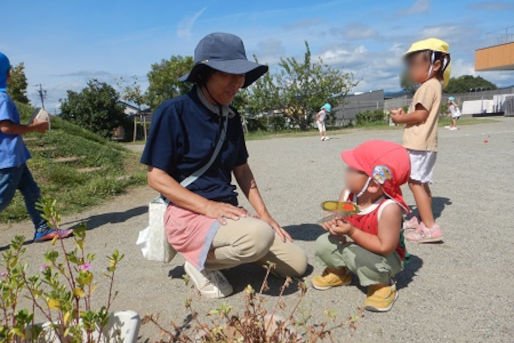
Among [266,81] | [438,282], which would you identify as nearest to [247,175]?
[438,282]

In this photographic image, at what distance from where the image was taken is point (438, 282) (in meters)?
2.86

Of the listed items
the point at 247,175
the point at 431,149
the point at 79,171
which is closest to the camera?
the point at 247,175

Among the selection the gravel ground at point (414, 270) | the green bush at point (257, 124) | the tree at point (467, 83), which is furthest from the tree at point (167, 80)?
the tree at point (467, 83)

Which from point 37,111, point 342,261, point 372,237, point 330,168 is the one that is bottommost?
point 330,168

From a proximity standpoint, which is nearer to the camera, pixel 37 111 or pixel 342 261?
pixel 342 261

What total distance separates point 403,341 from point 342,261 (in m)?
0.64

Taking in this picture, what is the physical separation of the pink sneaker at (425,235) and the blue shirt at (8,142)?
139 inches

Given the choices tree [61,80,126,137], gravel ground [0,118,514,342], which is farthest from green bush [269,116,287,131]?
gravel ground [0,118,514,342]

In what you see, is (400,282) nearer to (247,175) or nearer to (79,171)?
(247,175)

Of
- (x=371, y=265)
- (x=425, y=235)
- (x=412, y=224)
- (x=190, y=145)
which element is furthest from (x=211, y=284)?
(x=412, y=224)

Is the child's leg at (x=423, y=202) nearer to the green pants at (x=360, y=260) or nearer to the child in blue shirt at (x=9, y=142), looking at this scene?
the green pants at (x=360, y=260)

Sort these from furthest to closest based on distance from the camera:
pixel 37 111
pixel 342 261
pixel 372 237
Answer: pixel 37 111, pixel 342 261, pixel 372 237

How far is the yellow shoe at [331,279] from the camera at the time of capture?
9.18 feet

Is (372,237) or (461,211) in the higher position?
(372,237)
